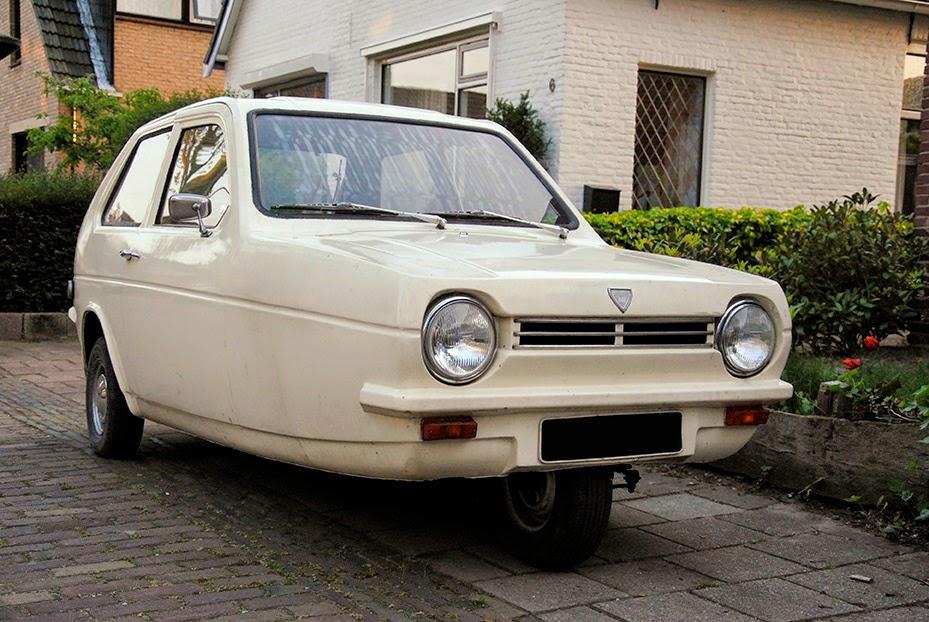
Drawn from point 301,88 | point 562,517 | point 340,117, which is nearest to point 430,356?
point 562,517

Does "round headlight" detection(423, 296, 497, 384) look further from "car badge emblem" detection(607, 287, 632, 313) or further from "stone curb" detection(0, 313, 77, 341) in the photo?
"stone curb" detection(0, 313, 77, 341)

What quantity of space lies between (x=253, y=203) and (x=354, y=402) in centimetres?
130

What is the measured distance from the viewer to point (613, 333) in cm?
423

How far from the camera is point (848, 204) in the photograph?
26.9ft

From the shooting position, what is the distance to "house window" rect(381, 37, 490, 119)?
14.0 m

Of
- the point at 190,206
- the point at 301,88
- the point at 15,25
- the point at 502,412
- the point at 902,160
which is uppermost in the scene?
the point at 15,25

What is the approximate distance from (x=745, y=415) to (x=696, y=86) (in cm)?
944

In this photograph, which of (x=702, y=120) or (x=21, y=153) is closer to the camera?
(x=702, y=120)

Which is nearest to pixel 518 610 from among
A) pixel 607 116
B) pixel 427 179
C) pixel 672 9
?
pixel 427 179

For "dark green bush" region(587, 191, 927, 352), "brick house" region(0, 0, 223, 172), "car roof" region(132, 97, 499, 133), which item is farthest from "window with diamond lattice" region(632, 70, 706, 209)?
"brick house" region(0, 0, 223, 172)

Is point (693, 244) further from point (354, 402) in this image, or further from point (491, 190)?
point (354, 402)

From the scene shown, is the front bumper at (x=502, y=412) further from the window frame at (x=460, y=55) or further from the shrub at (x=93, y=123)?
the shrub at (x=93, y=123)

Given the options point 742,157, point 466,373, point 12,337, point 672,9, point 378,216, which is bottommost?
point 12,337

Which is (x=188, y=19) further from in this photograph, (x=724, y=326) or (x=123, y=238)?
(x=724, y=326)
